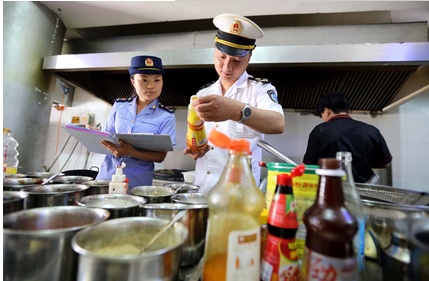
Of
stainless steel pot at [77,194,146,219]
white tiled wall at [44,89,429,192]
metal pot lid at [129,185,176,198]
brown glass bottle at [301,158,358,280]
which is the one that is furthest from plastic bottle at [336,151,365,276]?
white tiled wall at [44,89,429,192]

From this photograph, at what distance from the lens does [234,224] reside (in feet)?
1.41

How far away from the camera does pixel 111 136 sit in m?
1.22

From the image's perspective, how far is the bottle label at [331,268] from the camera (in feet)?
1.17

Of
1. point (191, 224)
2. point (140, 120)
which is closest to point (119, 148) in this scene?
point (140, 120)

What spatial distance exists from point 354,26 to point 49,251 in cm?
344

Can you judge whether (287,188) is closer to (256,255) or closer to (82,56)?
(256,255)

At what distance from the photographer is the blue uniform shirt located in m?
1.57

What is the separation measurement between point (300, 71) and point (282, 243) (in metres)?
2.11

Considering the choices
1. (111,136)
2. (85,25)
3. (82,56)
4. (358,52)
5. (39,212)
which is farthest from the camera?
(85,25)

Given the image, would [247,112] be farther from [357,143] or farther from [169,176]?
[169,176]

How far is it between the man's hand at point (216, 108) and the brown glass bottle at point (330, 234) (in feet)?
1.90

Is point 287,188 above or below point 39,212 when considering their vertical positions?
above

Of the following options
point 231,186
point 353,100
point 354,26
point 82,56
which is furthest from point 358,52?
point 82,56

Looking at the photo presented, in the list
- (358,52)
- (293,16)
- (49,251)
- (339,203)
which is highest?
(293,16)
